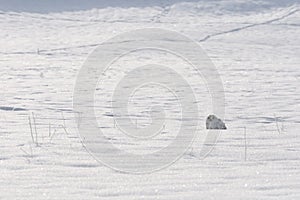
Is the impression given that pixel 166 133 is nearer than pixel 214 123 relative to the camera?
Yes

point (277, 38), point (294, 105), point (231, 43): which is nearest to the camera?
point (294, 105)

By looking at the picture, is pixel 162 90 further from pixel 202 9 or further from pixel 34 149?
pixel 202 9

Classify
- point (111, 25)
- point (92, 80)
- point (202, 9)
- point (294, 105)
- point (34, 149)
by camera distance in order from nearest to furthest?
point (34, 149), point (294, 105), point (92, 80), point (111, 25), point (202, 9)

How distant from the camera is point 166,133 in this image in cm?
752

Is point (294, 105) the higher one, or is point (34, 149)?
point (294, 105)

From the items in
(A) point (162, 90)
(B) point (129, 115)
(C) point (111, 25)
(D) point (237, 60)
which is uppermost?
(C) point (111, 25)

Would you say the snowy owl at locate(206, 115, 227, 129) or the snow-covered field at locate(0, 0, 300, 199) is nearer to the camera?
the snow-covered field at locate(0, 0, 300, 199)

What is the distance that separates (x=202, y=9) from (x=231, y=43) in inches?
293

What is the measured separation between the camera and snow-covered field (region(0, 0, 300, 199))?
5160mm

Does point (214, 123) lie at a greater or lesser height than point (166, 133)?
greater

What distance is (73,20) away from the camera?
25.7 m

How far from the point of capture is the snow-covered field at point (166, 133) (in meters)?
5.16

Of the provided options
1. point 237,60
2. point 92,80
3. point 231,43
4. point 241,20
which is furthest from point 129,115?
point 241,20

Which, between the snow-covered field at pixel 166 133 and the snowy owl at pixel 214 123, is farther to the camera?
the snowy owl at pixel 214 123
